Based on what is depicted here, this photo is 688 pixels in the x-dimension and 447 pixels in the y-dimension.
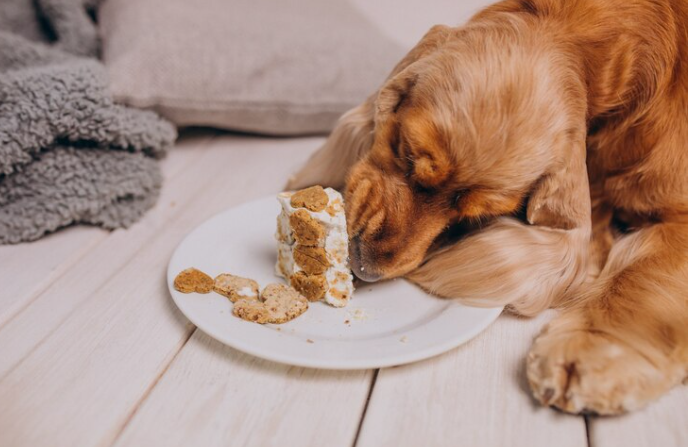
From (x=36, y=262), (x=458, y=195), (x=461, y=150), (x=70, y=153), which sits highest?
(x=461, y=150)

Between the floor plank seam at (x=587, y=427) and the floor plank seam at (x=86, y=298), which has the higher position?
the floor plank seam at (x=587, y=427)

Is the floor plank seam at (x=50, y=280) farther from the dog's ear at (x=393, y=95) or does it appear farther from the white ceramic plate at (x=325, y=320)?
the dog's ear at (x=393, y=95)

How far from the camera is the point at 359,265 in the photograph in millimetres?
1440

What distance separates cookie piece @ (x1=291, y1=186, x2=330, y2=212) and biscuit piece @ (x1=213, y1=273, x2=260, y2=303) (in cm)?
21

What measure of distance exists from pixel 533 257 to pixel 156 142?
1273mm

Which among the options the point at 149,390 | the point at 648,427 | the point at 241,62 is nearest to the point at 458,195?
the point at 648,427

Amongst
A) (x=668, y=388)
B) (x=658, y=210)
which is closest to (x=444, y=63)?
(x=658, y=210)

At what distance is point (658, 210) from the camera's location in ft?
5.05

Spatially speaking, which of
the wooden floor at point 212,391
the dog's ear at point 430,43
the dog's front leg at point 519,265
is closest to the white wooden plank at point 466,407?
the wooden floor at point 212,391

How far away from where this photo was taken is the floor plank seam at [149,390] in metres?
1.15

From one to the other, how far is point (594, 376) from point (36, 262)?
1.39 m

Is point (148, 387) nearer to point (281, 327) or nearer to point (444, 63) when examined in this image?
point (281, 327)

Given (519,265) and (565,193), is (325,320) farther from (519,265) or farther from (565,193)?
(565,193)

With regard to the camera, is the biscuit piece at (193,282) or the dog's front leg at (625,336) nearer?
the dog's front leg at (625,336)
